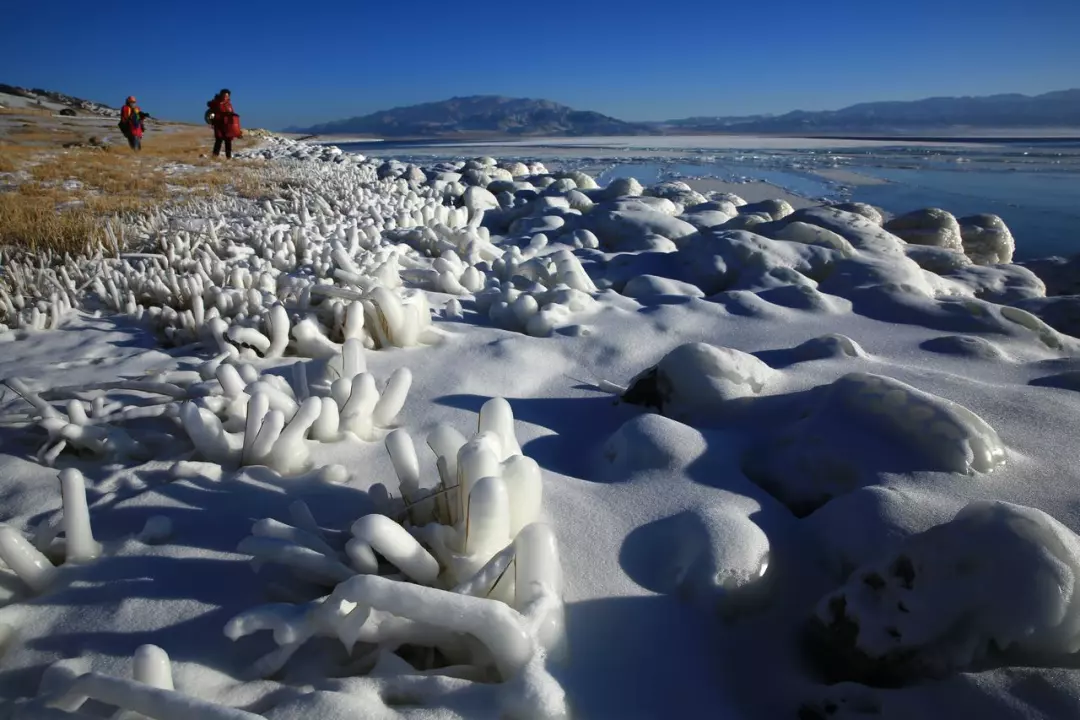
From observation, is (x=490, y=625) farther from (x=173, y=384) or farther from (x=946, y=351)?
(x=946, y=351)

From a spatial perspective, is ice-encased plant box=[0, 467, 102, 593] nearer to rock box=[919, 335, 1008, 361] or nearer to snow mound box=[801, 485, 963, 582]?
snow mound box=[801, 485, 963, 582]

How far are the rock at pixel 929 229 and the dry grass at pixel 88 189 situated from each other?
593 centimetres

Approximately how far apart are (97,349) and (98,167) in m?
9.23

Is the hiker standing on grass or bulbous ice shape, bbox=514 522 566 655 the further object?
the hiker standing on grass

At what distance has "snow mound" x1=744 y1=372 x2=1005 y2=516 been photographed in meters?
1.40

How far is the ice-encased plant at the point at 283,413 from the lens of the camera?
4.80ft

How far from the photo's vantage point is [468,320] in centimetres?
284

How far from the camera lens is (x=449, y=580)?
1065 mm

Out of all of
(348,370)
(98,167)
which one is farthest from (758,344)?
(98,167)

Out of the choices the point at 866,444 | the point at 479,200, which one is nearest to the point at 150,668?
the point at 866,444

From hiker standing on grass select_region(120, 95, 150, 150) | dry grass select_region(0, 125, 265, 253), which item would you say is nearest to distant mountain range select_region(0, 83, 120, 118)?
hiker standing on grass select_region(120, 95, 150, 150)

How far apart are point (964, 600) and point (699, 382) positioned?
1.02 metres

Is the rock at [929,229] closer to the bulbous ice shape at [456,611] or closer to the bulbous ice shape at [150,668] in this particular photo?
the bulbous ice shape at [456,611]

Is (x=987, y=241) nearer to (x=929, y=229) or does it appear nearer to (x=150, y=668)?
(x=929, y=229)
